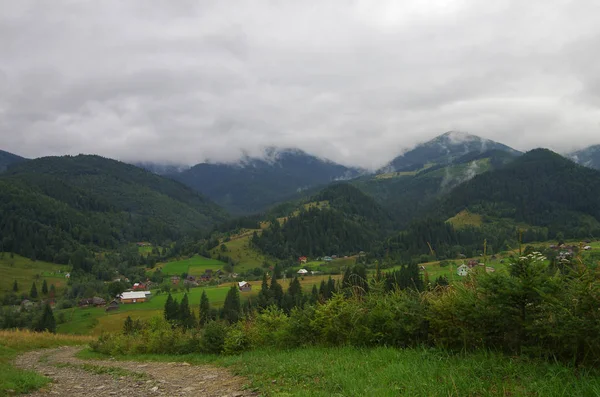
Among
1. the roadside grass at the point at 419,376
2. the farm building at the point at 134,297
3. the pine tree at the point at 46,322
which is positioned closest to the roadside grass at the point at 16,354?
the roadside grass at the point at 419,376

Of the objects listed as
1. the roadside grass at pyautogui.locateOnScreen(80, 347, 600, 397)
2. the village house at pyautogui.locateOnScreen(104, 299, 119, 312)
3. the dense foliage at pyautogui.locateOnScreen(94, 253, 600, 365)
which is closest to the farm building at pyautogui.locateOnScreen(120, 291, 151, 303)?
the village house at pyautogui.locateOnScreen(104, 299, 119, 312)

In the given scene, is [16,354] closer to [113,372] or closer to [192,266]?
[113,372]

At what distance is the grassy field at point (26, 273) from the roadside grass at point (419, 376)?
504 ft

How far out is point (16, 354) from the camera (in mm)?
23219

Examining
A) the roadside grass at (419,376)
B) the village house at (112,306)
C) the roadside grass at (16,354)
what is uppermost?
the roadside grass at (419,376)

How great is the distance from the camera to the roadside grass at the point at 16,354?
1075 cm

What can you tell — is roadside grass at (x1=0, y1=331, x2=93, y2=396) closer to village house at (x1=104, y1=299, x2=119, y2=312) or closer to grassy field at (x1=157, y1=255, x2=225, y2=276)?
village house at (x1=104, y1=299, x2=119, y2=312)

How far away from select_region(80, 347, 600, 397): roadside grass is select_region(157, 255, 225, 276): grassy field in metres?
159

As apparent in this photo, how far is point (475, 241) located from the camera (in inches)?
7151

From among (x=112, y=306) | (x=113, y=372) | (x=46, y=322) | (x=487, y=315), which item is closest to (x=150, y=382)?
(x=113, y=372)

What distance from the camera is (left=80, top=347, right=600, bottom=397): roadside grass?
5844 millimetres

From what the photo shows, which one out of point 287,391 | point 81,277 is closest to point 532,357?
point 287,391

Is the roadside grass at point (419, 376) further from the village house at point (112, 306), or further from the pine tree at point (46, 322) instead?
the village house at point (112, 306)

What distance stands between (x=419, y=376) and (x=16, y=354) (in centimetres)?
2671
